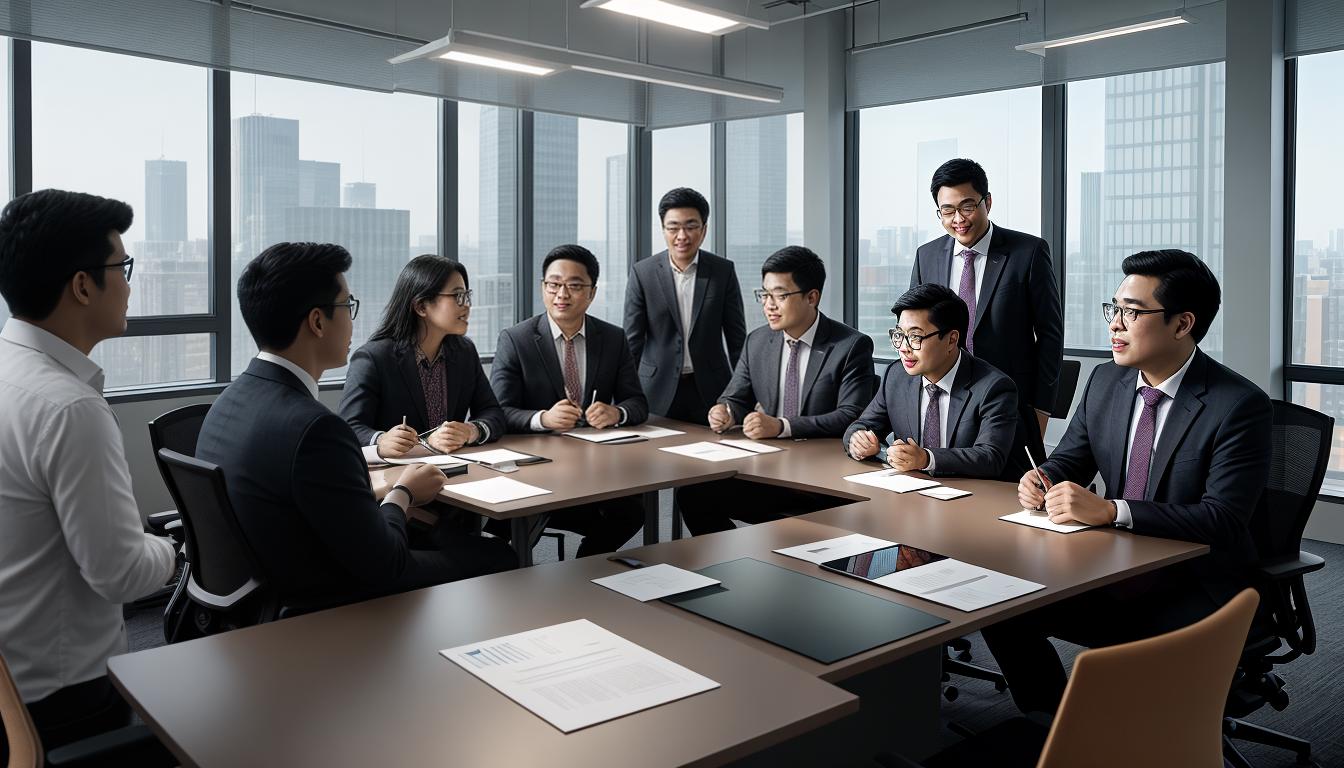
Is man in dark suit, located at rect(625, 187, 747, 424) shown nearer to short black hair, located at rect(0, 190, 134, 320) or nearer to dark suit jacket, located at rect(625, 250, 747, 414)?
dark suit jacket, located at rect(625, 250, 747, 414)

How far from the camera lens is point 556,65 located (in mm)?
4500

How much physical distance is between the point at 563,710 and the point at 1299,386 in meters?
5.84

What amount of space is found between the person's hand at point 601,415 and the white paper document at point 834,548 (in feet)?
6.08

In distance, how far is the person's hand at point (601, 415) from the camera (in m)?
4.30

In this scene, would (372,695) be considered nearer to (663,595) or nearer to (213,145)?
(663,595)

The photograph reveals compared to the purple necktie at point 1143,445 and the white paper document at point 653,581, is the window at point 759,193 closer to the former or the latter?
the purple necktie at point 1143,445

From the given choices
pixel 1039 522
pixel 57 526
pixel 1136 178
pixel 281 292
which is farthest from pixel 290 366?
pixel 1136 178

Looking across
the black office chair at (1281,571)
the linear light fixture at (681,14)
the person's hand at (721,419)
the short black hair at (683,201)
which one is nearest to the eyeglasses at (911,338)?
the person's hand at (721,419)

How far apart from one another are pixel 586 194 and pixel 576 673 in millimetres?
6671

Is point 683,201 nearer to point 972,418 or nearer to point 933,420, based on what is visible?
point 933,420

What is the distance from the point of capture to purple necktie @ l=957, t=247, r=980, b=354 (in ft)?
14.2

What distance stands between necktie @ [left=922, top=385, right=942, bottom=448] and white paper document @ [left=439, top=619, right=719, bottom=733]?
2.04 meters

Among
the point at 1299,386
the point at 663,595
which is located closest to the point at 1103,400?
the point at 663,595

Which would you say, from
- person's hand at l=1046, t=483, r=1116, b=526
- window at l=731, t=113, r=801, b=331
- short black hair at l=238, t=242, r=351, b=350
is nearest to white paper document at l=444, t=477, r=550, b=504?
short black hair at l=238, t=242, r=351, b=350
